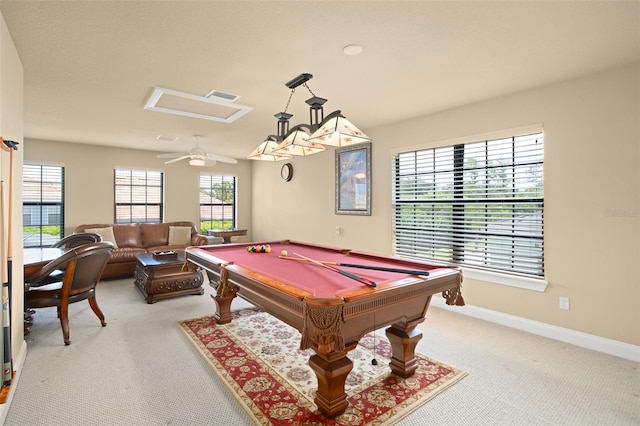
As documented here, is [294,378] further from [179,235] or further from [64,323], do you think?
[179,235]

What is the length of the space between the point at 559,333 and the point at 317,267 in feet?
8.13

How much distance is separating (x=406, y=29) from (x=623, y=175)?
2.28m

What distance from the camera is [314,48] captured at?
7.97 ft

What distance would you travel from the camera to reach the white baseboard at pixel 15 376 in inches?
74.2

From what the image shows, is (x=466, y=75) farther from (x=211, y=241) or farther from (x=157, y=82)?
(x=211, y=241)

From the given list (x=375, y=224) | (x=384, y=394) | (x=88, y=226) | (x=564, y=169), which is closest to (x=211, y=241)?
(x=88, y=226)

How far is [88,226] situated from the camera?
19.3 ft

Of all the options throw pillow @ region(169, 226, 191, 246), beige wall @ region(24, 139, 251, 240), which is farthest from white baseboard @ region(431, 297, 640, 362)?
beige wall @ region(24, 139, 251, 240)

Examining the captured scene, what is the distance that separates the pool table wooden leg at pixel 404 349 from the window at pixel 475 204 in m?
1.79

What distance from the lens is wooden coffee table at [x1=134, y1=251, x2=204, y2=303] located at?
4207 millimetres

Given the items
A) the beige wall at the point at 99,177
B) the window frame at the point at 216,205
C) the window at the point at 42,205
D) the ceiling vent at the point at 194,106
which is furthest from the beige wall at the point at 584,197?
the window at the point at 42,205

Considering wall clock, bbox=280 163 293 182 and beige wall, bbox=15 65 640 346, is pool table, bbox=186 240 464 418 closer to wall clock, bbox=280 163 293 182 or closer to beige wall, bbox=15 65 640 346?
beige wall, bbox=15 65 640 346

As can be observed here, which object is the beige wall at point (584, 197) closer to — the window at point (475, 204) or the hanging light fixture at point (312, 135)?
the window at point (475, 204)

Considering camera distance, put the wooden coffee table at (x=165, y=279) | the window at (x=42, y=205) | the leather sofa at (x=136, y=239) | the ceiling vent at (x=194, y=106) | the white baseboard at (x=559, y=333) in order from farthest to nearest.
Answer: the window at (x=42, y=205) → the leather sofa at (x=136, y=239) → the wooden coffee table at (x=165, y=279) → the ceiling vent at (x=194, y=106) → the white baseboard at (x=559, y=333)
